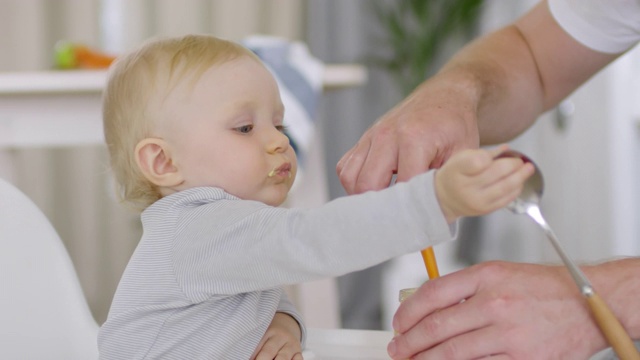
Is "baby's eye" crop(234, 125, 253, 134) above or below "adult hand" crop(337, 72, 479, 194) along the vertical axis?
above

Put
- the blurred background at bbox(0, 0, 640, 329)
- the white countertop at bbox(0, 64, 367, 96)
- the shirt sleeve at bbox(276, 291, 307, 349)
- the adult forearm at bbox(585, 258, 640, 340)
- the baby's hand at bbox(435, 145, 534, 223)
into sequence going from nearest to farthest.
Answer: the baby's hand at bbox(435, 145, 534, 223)
the adult forearm at bbox(585, 258, 640, 340)
the shirt sleeve at bbox(276, 291, 307, 349)
the white countertop at bbox(0, 64, 367, 96)
the blurred background at bbox(0, 0, 640, 329)

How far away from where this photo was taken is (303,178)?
85.1 inches

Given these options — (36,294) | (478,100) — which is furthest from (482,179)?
(36,294)

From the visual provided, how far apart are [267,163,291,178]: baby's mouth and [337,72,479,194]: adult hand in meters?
0.05

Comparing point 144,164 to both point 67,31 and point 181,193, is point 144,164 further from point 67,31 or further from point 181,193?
point 67,31

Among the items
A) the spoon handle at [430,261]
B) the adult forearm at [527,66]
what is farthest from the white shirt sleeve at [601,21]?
the spoon handle at [430,261]

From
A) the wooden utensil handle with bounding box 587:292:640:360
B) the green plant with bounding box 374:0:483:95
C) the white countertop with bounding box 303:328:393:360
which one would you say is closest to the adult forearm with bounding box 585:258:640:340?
the wooden utensil handle with bounding box 587:292:640:360

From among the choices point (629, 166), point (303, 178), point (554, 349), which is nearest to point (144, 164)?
point (554, 349)

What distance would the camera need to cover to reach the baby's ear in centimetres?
81

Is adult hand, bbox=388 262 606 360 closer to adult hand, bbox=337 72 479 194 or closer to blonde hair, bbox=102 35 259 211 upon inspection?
adult hand, bbox=337 72 479 194

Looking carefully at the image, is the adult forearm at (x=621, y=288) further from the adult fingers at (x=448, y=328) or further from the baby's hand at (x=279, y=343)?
the baby's hand at (x=279, y=343)

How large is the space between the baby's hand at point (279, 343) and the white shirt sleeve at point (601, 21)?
674 mm

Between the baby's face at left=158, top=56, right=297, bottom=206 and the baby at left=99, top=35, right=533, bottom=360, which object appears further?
the baby's face at left=158, top=56, right=297, bottom=206

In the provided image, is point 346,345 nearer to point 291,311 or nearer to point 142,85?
point 291,311
